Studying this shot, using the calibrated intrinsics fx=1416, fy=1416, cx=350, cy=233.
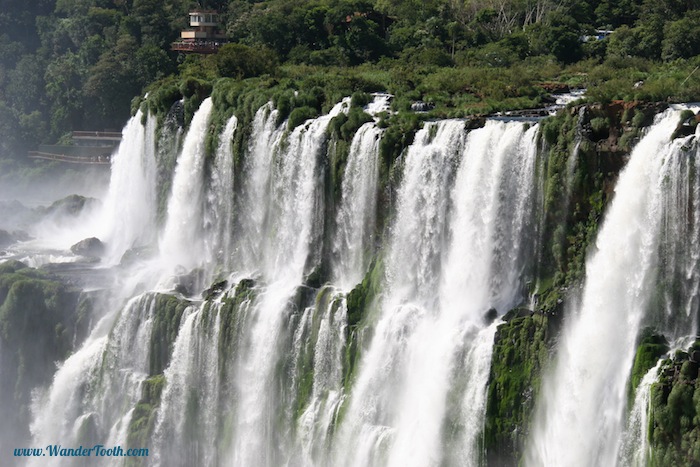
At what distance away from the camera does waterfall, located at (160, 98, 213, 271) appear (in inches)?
2106

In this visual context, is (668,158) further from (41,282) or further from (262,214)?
(41,282)

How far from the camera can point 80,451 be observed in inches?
1919

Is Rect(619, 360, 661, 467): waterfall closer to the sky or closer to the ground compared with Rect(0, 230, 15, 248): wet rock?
closer to the ground

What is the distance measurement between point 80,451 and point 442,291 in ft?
51.8

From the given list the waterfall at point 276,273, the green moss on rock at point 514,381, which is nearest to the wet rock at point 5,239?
the waterfall at point 276,273

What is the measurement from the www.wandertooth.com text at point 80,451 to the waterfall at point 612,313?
16412 mm

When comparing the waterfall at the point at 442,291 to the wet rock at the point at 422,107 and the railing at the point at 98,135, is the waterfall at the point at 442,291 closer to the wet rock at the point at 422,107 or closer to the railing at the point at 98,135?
the wet rock at the point at 422,107

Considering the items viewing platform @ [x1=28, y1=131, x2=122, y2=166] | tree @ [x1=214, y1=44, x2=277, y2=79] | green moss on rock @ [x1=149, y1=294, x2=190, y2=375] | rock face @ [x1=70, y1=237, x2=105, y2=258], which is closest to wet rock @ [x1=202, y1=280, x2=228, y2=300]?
green moss on rock @ [x1=149, y1=294, x2=190, y2=375]

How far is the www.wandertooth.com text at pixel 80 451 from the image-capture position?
155ft

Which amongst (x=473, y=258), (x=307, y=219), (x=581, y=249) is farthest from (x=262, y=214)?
(x=581, y=249)

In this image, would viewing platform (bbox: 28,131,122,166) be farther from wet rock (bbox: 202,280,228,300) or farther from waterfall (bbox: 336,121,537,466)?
waterfall (bbox: 336,121,537,466)

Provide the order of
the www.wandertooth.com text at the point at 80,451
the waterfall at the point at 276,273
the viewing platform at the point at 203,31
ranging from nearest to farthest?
the waterfall at the point at 276,273
the www.wandertooth.com text at the point at 80,451
the viewing platform at the point at 203,31

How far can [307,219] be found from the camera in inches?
1838

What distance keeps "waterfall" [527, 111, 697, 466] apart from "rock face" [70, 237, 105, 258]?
2865 cm
